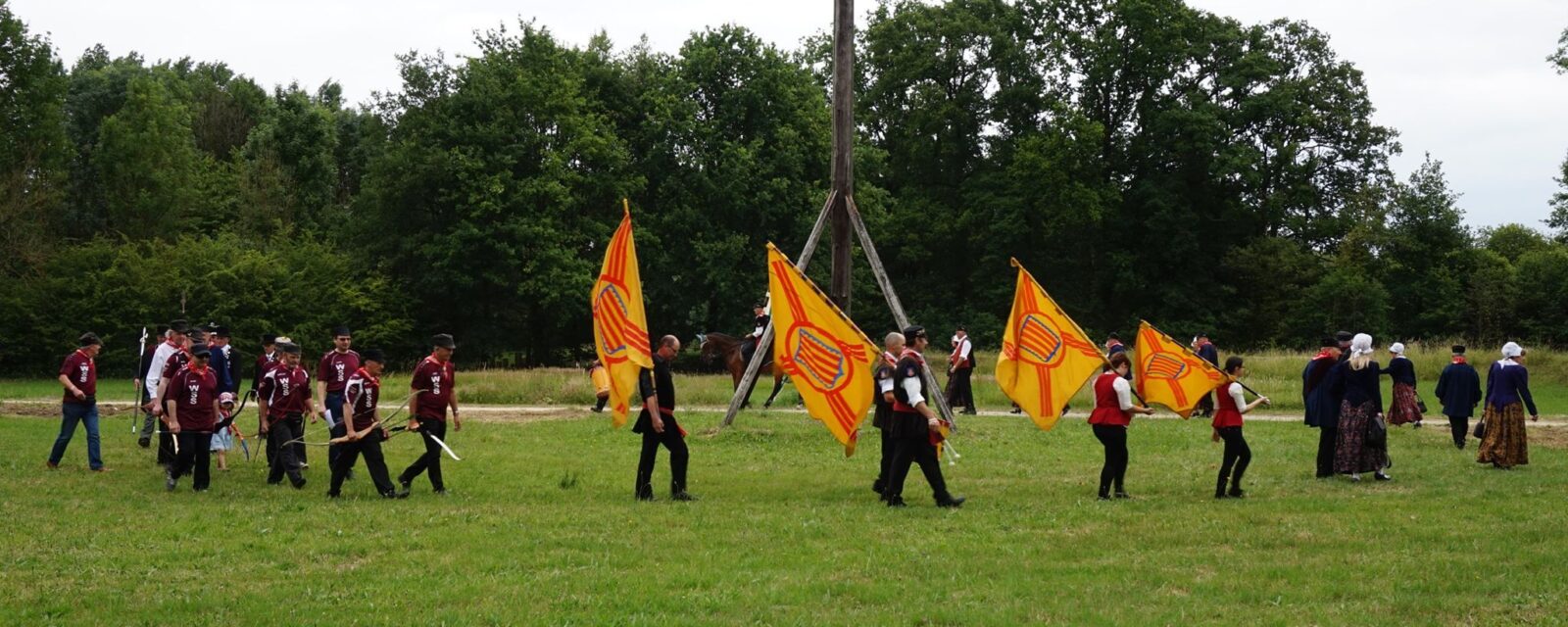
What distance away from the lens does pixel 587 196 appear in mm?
56312

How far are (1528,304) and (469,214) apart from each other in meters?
43.0

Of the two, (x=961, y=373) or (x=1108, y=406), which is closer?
(x=1108, y=406)

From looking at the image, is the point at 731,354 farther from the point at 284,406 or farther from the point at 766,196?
the point at 766,196

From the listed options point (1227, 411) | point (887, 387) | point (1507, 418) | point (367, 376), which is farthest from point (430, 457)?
point (1507, 418)

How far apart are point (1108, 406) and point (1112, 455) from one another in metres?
0.60

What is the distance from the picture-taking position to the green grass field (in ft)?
30.1

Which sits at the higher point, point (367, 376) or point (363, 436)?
point (367, 376)

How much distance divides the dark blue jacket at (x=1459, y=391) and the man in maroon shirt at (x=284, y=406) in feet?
56.9

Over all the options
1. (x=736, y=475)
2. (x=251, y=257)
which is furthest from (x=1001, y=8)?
(x=736, y=475)

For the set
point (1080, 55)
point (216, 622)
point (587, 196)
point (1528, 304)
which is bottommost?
point (216, 622)

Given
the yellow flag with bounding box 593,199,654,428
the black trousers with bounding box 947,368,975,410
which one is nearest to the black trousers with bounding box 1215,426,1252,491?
the yellow flag with bounding box 593,199,654,428

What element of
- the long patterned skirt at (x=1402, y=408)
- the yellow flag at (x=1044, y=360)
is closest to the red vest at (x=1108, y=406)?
the yellow flag at (x=1044, y=360)

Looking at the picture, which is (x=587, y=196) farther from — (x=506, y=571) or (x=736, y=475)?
(x=506, y=571)

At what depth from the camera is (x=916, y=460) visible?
14125 millimetres
